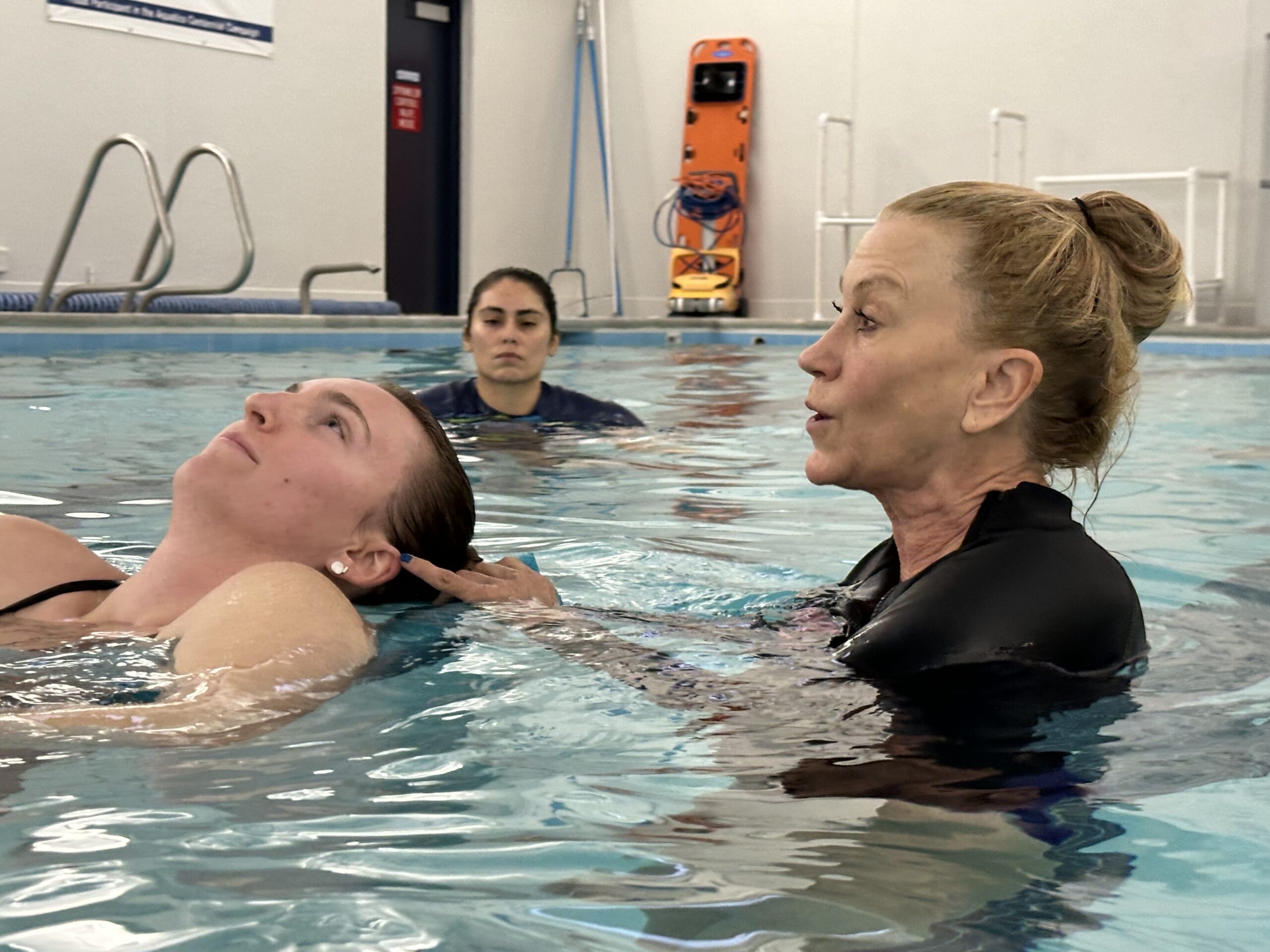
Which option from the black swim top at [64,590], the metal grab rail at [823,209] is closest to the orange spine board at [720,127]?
the metal grab rail at [823,209]

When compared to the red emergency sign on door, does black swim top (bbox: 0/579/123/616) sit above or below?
below

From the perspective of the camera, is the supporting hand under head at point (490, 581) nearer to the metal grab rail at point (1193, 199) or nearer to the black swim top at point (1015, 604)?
the black swim top at point (1015, 604)

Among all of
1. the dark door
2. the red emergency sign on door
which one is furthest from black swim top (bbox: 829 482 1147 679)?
the red emergency sign on door

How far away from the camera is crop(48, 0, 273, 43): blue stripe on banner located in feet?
36.5

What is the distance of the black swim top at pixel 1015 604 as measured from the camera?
1.78 m

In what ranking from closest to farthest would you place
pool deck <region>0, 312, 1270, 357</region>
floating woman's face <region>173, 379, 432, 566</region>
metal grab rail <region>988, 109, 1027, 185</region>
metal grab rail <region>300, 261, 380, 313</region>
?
floating woman's face <region>173, 379, 432, 566</region>
pool deck <region>0, 312, 1270, 357</region>
metal grab rail <region>300, 261, 380, 313</region>
metal grab rail <region>988, 109, 1027, 185</region>

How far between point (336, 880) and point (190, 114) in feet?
38.5

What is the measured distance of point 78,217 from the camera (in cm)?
852

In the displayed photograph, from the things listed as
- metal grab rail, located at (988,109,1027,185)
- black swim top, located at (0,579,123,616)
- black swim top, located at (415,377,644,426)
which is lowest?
black swim top, located at (0,579,123,616)

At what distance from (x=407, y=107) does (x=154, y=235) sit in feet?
20.0

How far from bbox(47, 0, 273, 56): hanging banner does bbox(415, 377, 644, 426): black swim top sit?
6.94 meters

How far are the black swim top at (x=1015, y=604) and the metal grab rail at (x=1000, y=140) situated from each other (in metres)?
10.7

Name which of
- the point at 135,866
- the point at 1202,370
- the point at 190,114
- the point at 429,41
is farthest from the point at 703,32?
the point at 135,866

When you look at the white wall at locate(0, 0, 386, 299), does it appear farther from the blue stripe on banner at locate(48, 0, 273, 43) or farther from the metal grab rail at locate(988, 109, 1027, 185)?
the metal grab rail at locate(988, 109, 1027, 185)
